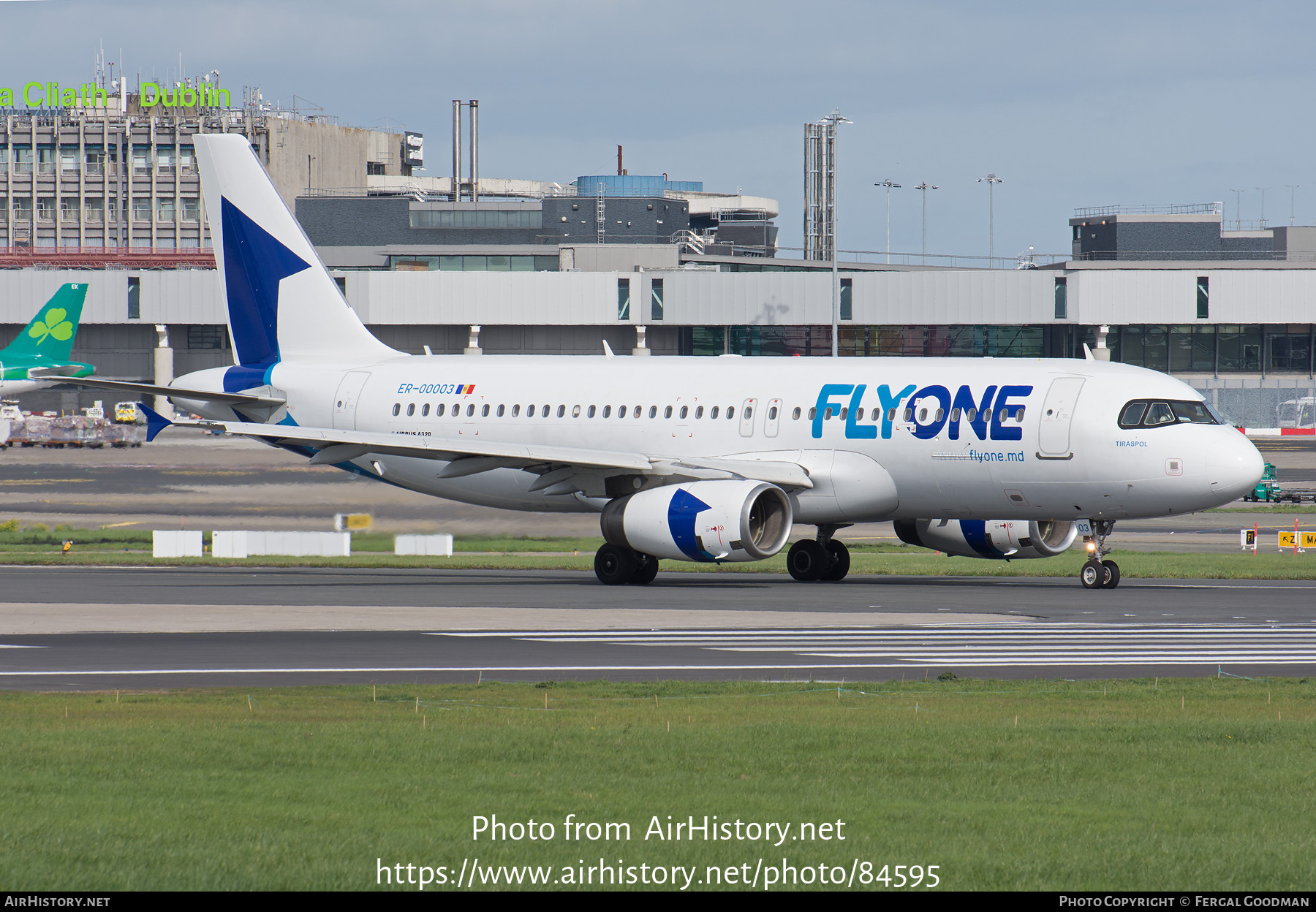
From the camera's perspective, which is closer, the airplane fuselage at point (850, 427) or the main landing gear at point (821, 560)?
the airplane fuselage at point (850, 427)

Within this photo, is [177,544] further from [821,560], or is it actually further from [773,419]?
[821,560]

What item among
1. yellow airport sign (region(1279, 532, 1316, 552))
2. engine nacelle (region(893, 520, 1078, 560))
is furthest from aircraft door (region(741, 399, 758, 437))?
yellow airport sign (region(1279, 532, 1316, 552))

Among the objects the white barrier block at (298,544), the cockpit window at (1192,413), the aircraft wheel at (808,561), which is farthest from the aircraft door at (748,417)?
the white barrier block at (298,544)

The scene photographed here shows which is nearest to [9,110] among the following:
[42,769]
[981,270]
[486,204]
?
[486,204]

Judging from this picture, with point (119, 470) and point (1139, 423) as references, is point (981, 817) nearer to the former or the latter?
point (1139, 423)

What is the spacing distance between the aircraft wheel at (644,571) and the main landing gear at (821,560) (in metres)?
3.51

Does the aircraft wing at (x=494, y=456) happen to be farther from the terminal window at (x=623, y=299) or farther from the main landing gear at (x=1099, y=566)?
the terminal window at (x=623, y=299)

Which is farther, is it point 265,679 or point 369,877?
point 265,679

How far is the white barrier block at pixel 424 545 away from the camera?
4272 cm

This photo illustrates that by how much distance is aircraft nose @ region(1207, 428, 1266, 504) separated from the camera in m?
32.4

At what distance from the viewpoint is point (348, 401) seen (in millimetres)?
41812

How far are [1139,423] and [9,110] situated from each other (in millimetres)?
181807

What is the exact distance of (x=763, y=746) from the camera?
14.8 meters

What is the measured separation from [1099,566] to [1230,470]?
12.2ft
